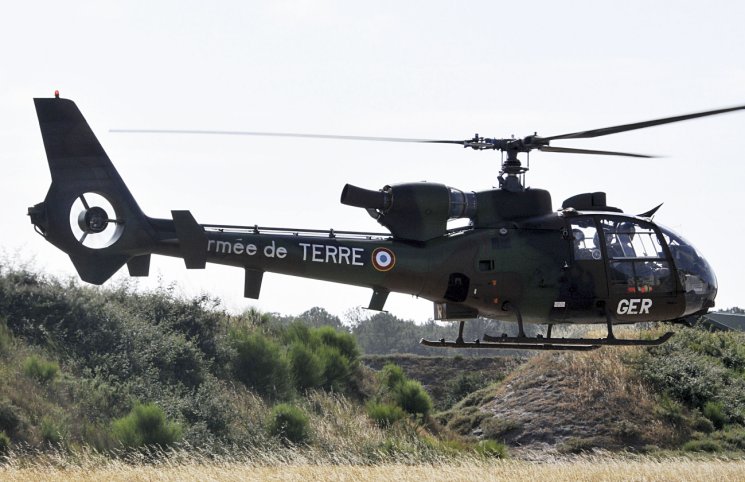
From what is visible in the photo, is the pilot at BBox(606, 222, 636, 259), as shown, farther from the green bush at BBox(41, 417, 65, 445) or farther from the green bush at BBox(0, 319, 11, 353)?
the green bush at BBox(0, 319, 11, 353)

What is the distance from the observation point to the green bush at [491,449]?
89.1ft

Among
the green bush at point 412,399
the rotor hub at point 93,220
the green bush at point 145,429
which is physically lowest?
the green bush at point 145,429

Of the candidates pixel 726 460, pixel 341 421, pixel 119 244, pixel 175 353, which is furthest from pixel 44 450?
pixel 726 460

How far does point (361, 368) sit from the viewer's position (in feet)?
113

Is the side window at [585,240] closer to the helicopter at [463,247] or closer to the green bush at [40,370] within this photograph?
the helicopter at [463,247]

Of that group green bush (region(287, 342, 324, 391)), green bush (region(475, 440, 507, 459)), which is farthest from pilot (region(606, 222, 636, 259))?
green bush (region(287, 342, 324, 391))

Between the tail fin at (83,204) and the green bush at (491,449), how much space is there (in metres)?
13.7

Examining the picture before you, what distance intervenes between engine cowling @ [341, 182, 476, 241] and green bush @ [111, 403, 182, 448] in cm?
1054

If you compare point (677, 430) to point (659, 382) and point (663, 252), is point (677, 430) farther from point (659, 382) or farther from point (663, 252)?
point (663, 252)

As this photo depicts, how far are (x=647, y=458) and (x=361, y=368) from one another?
36.5 ft

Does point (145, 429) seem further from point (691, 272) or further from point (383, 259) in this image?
point (691, 272)

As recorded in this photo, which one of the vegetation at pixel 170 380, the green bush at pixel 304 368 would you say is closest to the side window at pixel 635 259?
the vegetation at pixel 170 380

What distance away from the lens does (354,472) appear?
20.5 meters

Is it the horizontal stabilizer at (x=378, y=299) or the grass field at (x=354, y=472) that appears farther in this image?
the grass field at (x=354, y=472)
